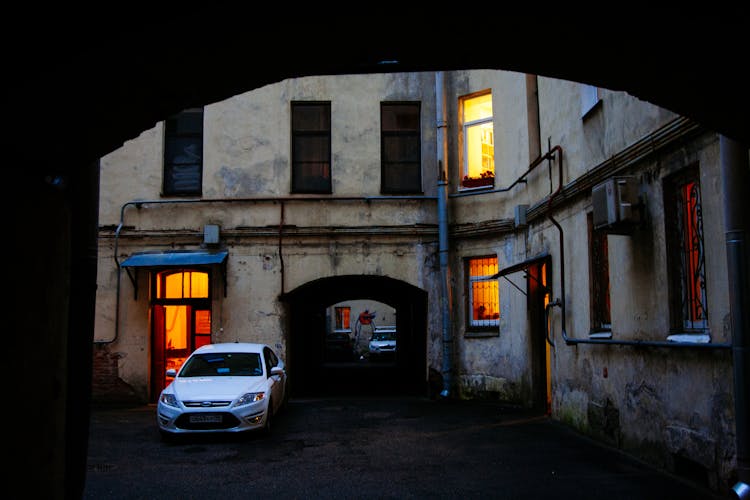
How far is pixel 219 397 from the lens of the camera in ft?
38.1

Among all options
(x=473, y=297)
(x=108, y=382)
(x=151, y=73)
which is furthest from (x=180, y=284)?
(x=151, y=73)

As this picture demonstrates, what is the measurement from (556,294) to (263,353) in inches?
223

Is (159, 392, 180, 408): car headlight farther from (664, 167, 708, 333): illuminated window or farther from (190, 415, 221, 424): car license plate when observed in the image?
(664, 167, 708, 333): illuminated window

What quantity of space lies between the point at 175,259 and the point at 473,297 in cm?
707

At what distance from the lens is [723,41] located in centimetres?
379

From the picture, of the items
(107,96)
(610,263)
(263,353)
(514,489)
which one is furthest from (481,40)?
(263,353)

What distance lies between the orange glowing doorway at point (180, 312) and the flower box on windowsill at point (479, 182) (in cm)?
664

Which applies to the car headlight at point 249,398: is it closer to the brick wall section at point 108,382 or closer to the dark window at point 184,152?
the brick wall section at point 108,382

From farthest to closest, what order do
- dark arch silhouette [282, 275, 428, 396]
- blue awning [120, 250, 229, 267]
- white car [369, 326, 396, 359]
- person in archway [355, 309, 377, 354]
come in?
person in archway [355, 309, 377, 354], white car [369, 326, 396, 359], dark arch silhouette [282, 275, 428, 396], blue awning [120, 250, 229, 267]

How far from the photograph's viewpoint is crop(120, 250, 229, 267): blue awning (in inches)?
634

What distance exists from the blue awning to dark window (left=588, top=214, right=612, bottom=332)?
336 inches

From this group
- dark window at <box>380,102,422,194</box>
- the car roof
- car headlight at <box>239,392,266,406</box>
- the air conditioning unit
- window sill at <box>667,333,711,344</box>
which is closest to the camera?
window sill at <box>667,333,711,344</box>

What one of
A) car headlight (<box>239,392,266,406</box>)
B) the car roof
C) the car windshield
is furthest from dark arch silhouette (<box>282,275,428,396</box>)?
car headlight (<box>239,392,266,406</box>)

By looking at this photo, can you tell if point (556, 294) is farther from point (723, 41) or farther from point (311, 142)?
point (723, 41)
